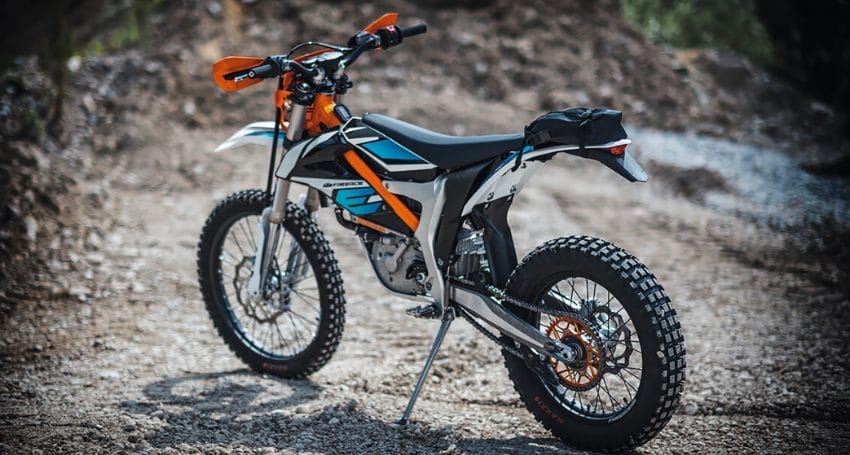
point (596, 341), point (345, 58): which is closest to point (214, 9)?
point (345, 58)

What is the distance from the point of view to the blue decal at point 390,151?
11.8 ft

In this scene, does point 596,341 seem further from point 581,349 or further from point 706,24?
point 706,24

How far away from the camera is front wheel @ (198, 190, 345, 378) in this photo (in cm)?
406

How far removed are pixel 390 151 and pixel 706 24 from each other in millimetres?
8069

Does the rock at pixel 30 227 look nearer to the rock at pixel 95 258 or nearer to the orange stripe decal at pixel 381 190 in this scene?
the rock at pixel 95 258

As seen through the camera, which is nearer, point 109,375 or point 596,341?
point 596,341

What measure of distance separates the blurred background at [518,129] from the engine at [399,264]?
2.52 feet

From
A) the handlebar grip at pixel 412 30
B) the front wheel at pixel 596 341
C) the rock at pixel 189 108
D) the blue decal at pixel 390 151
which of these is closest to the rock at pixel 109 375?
the blue decal at pixel 390 151

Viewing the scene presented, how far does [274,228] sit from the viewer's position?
4.17 m

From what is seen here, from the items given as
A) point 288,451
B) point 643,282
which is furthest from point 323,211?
point 643,282

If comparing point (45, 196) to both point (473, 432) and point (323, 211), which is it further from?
point (473, 432)

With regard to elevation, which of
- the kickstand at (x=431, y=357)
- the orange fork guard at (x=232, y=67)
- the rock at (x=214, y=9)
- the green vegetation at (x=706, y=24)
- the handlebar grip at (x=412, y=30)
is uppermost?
the green vegetation at (x=706, y=24)

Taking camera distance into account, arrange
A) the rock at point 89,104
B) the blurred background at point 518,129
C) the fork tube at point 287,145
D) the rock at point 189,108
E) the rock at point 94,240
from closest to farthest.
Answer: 1. the fork tube at point 287,145
2. the blurred background at point 518,129
3. the rock at point 94,240
4. the rock at point 89,104
5. the rock at point 189,108

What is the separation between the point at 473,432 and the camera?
3.74 metres
